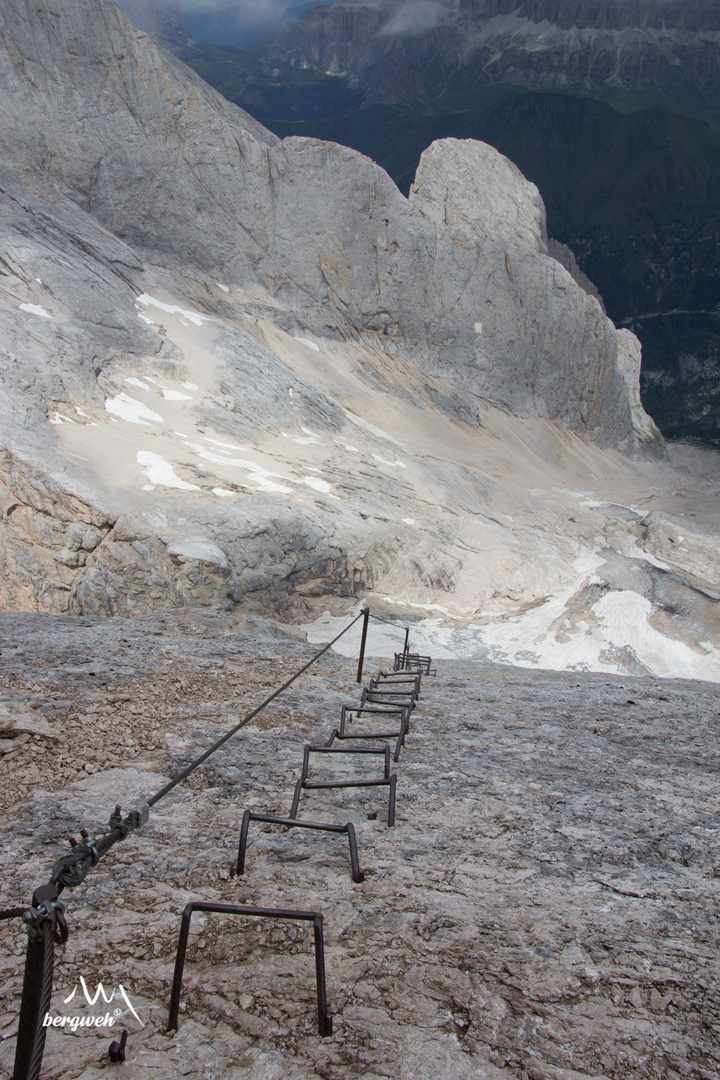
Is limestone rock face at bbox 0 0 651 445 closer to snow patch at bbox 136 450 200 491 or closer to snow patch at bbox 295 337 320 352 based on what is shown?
snow patch at bbox 295 337 320 352

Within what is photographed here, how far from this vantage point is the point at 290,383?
116ft

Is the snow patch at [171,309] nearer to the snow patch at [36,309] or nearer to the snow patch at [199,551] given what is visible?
the snow patch at [36,309]

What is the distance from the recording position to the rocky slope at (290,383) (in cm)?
2070

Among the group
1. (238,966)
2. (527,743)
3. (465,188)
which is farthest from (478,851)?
(465,188)

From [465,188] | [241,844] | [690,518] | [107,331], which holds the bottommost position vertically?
[241,844]

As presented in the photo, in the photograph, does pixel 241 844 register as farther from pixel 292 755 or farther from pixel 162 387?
pixel 162 387

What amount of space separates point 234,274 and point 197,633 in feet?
136

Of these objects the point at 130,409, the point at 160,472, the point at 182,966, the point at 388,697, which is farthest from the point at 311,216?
the point at 182,966

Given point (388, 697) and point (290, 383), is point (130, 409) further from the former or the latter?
point (388, 697)

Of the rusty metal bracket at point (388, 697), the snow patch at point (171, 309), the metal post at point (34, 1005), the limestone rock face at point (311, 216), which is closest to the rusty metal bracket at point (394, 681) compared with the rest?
the rusty metal bracket at point (388, 697)

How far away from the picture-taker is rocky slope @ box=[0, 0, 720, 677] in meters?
20.7

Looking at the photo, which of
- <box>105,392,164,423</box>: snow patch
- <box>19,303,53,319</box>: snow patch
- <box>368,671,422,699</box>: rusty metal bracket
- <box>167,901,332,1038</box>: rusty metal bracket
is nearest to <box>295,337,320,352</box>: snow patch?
<box>19,303,53,319</box>: snow patch

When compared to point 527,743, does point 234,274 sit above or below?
above

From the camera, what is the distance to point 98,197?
4153 cm
